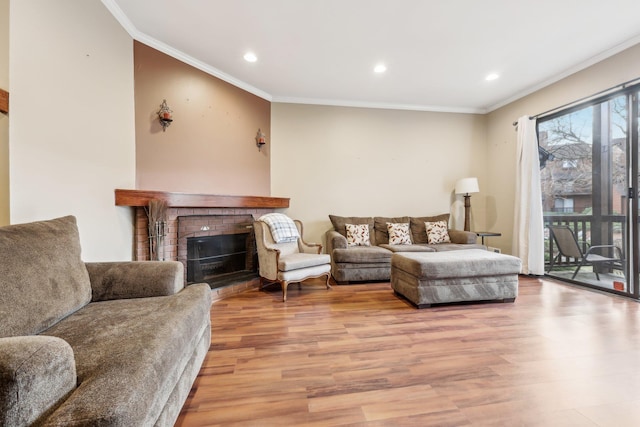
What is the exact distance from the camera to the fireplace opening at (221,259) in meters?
3.01

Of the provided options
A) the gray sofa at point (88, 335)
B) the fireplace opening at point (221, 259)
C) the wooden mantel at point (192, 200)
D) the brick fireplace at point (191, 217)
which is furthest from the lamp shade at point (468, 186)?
the gray sofa at point (88, 335)

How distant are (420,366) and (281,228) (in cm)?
215

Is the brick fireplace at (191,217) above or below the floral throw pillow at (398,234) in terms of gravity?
above

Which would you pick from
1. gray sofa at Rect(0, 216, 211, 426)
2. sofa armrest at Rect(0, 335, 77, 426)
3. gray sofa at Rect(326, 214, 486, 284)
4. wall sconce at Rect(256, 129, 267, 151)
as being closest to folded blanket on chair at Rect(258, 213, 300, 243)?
gray sofa at Rect(326, 214, 486, 284)

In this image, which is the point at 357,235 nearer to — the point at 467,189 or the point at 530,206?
the point at 467,189

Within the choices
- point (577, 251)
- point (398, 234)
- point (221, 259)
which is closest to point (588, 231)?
point (577, 251)

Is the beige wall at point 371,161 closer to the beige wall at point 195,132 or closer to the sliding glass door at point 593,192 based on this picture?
the beige wall at point 195,132

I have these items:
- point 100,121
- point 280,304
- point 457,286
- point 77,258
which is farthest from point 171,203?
point 457,286

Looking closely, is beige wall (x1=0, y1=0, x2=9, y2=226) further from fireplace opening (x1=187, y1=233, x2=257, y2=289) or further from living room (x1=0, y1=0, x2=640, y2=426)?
fireplace opening (x1=187, y1=233, x2=257, y2=289)

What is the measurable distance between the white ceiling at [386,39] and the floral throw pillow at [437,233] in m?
2.08

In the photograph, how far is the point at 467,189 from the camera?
4238 millimetres

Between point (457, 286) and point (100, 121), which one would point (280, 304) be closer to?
point (457, 286)

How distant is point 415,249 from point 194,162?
3122 millimetres

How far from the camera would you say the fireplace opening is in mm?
3012
